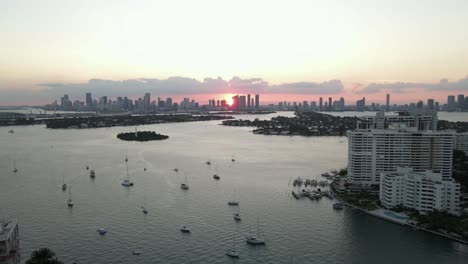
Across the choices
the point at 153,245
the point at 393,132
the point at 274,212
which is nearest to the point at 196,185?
the point at 274,212

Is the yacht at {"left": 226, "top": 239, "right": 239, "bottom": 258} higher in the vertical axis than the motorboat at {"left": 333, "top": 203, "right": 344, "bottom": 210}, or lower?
lower

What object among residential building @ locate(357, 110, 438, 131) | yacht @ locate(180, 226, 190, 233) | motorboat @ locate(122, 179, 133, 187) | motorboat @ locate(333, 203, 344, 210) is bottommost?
yacht @ locate(180, 226, 190, 233)

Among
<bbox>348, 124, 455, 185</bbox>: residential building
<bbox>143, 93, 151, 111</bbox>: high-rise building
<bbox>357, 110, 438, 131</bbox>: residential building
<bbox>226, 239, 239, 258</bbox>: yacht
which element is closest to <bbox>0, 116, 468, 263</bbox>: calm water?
<bbox>226, 239, 239, 258</bbox>: yacht

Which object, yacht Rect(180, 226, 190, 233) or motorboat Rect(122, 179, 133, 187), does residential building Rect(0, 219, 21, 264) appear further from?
motorboat Rect(122, 179, 133, 187)

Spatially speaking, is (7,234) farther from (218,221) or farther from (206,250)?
(218,221)

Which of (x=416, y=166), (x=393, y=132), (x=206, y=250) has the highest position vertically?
(x=393, y=132)

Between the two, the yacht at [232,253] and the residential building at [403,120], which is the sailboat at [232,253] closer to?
the yacht at [232,253]

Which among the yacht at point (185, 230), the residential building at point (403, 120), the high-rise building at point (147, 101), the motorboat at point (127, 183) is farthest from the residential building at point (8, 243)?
the high-rise building at point (147, 101)
